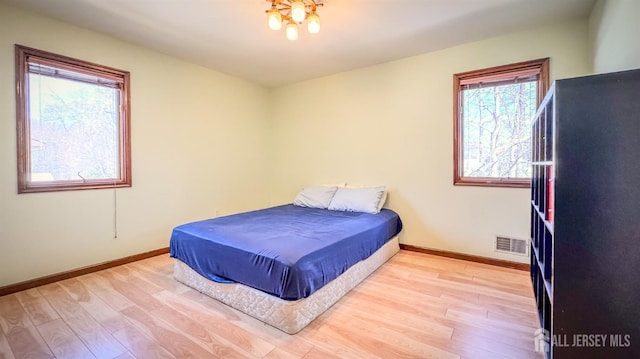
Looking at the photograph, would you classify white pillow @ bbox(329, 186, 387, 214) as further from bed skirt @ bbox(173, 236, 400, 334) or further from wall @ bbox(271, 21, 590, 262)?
bed skirt @ bbox(173, 236, 400, 334)

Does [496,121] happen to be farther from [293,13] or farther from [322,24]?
[293,13]

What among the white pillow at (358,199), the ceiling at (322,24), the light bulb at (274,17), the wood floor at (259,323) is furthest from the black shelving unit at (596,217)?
the white pillow at (358,199)

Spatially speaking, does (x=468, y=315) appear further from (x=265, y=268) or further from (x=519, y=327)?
(x=265, y=268)

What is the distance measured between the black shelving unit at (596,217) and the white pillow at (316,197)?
277 cm

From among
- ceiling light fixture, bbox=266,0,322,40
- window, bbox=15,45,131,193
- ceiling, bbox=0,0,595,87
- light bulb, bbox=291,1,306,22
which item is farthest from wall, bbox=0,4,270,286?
light bulb, bbox=291,1,306,22

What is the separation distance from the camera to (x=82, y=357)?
154 centimetres

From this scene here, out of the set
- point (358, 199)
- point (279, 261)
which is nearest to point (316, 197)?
point (358, 199)

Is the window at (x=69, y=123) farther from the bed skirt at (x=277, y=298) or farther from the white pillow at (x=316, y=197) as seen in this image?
the white pillow at (x=316, y=197)

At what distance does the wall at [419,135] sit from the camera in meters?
2.77

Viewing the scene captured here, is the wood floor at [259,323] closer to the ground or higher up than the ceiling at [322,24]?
closer to the ground

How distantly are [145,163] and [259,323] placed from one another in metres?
2.37

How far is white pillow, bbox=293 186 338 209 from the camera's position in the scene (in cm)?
376

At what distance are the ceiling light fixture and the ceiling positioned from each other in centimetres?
15

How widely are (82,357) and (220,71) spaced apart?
347 cm
